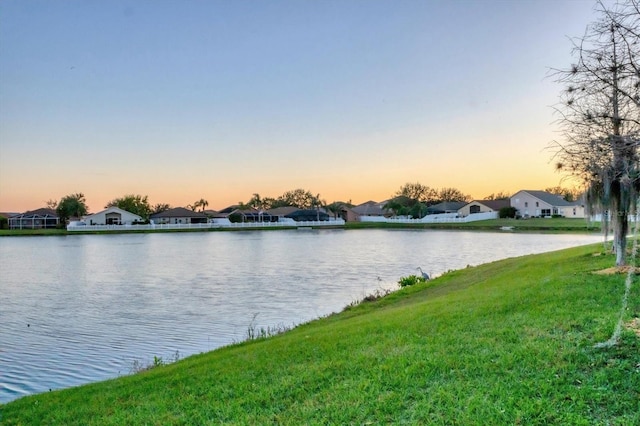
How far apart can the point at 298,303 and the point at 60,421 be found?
10.4 m

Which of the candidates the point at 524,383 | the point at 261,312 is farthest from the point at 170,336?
the point at 524,383

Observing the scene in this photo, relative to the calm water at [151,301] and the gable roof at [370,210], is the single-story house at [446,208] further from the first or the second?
the calm water at [151,301]

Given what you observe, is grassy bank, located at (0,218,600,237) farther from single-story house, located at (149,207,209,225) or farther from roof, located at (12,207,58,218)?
single-story house, located at (149,207,209,225)

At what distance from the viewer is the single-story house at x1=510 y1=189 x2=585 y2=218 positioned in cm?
7794

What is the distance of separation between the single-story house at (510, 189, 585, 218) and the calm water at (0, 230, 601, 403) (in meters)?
54.4

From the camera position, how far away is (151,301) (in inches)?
659

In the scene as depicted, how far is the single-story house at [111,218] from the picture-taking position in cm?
8319

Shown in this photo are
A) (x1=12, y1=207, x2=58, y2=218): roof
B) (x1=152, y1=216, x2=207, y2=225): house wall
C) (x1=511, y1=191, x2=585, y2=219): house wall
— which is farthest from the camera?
(x1=152, y1=216, x2=207, y2=225): house wall

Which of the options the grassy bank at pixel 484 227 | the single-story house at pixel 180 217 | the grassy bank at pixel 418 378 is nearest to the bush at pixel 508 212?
the grassy bank at pixel 484 227

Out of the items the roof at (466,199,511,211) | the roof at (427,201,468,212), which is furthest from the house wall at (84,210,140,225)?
the roof at (466,199,511,211)

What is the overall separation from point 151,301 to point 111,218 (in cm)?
7511

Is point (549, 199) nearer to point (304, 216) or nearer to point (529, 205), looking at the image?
point (529, 205)

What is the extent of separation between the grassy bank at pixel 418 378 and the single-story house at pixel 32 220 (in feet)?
297

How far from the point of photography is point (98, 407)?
5801 mm
